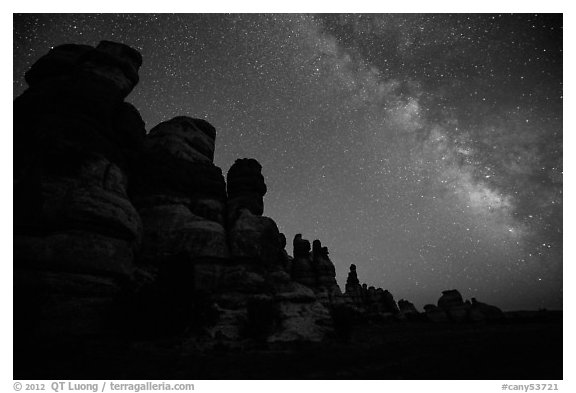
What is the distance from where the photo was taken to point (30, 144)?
650 inches

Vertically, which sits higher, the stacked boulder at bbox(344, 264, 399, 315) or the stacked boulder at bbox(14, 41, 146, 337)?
the stacked boulder at bbox(14, 41, 146, 337)

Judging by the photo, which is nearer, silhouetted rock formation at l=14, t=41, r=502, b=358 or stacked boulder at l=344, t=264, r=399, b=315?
silhouetted rock formation at l=14, t=41, r=502, b=358

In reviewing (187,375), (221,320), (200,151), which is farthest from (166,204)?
(187,375)

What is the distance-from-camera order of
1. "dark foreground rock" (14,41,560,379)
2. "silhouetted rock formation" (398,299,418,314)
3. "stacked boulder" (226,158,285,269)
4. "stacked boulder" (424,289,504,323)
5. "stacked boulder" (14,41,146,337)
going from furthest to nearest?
"silhouetted rock formation" (398,299,418,314)
"stacked boulder" (424,289,504,323)
"stacked boulder" (226,158,285,269)
"stacked boulder" (14,41,146,337)
"dark foreground rock" (14,41,560,379)

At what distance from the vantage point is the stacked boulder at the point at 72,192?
1304cm

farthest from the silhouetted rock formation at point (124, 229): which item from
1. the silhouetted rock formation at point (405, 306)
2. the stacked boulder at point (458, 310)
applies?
the silhouetted rock formation at point (405, 306)

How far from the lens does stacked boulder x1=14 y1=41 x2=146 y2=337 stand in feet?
42.8

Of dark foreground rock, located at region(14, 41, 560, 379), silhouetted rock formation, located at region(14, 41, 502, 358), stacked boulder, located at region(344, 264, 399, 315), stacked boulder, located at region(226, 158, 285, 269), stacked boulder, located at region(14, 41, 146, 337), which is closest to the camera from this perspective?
dark foreground rock, located at region(14, 41, 560, 379)

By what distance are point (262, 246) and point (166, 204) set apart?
8.65m

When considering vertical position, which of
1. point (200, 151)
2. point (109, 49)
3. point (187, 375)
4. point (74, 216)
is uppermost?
point (109, 49)

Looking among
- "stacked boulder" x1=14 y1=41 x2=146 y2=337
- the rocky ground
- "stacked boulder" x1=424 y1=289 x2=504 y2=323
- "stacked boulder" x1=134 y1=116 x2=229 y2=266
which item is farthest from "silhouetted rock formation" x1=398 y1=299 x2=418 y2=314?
"stacked boulder" x1=14 y1=41 x2=146 y2=337

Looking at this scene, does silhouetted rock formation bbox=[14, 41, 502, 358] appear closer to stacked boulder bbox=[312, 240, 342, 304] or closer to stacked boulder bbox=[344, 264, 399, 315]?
stacked boulder bbox=[312, 240, 342, 304]
